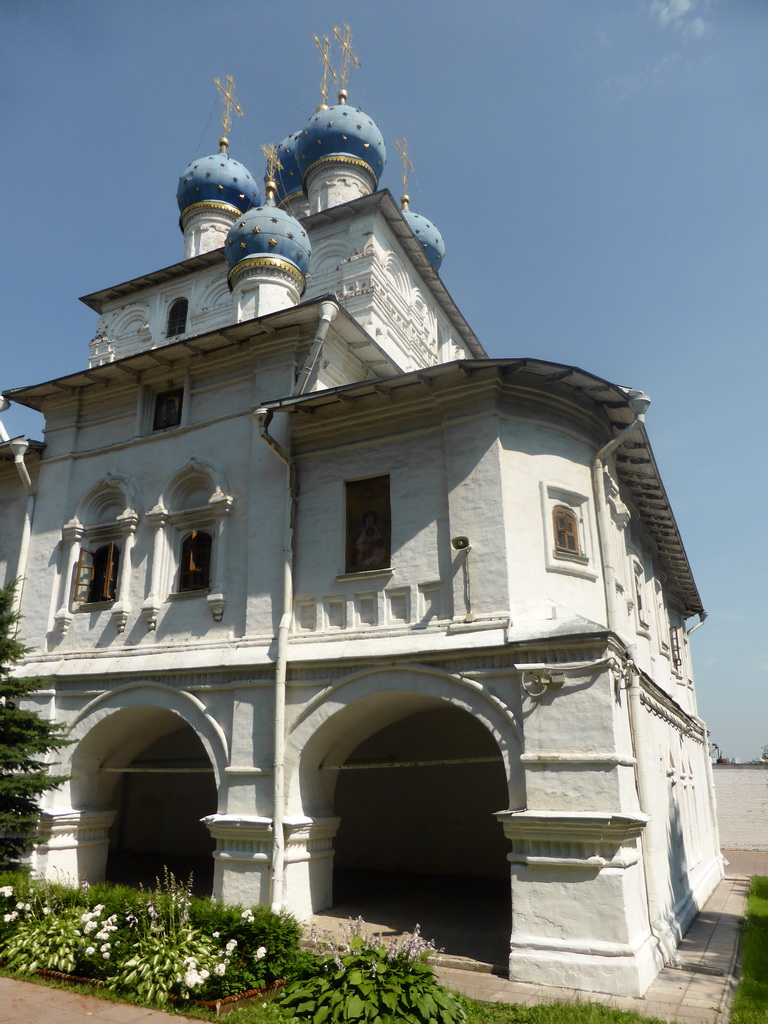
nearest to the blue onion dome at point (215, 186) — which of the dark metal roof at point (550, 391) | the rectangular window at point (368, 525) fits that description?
the dark metal roof at point (550, 391)

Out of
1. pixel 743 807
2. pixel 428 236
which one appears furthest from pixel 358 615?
pixel 743 807

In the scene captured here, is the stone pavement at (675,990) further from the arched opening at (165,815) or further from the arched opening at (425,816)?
the arched opening at (165,815)

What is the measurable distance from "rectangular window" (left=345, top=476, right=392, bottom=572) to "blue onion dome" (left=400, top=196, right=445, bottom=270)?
11913mm

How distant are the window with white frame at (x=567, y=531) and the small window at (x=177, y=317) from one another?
11.4 metres

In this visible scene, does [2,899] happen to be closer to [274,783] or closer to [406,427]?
[274,783]

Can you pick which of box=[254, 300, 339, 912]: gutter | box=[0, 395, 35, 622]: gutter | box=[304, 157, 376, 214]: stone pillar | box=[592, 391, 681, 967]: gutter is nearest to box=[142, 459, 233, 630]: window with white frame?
box=[254, 300, 339, 912]: gutter

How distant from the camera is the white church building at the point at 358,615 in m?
8.18

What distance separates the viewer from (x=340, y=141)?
18109 millimetres

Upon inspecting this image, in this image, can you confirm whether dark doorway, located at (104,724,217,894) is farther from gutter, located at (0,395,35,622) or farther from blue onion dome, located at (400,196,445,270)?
blue onion dome, located at (400,196,445,270)

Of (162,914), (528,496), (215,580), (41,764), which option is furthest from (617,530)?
(41,764)

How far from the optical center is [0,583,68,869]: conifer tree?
9.76 meters

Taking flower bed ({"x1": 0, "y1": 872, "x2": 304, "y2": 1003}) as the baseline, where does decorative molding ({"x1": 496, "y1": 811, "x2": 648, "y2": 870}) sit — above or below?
above

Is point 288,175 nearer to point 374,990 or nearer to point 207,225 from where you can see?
point 207,225

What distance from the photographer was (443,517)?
9.75m
